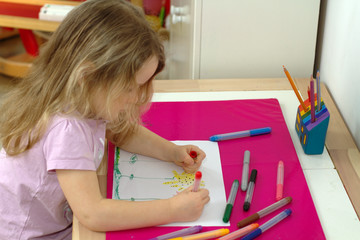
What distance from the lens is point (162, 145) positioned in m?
0.90

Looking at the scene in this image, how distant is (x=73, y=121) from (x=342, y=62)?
0.61 m

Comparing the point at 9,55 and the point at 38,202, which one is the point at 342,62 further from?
the point at 9,55

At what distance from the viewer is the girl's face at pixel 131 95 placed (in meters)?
0.77

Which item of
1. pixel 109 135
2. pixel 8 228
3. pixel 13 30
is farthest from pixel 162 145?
pixel 13 30

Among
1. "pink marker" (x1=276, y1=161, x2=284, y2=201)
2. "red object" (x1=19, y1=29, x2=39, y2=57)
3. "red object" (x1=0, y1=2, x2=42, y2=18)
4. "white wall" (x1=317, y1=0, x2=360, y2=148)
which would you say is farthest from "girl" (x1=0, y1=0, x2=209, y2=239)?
"red object" (x1=19, y1=29, x2=39, y2=57)

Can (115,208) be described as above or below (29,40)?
above

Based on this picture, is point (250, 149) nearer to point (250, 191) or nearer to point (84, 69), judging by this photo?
point (250, 191)

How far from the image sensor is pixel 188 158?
2.80ft

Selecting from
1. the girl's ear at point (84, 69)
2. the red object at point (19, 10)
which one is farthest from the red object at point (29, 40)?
the girl's ear at point (84, 69)

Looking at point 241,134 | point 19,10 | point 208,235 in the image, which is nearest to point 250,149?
point 241,134

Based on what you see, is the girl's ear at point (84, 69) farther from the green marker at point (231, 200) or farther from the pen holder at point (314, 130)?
the pen holder at point (314, 130)

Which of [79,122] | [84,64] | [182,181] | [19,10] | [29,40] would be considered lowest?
[29,40]

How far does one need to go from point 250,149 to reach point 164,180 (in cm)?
19

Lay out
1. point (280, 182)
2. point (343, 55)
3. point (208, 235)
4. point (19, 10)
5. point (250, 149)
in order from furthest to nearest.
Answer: point (19, 10)
point (343, 55)
point (250, 149)
point (280, 182)
point (208, 235)
